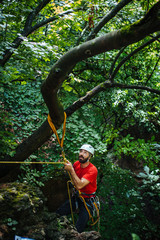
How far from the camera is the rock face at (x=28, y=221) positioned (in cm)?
251

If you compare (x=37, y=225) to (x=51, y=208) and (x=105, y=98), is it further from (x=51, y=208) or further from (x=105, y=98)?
(x=105, y=98)

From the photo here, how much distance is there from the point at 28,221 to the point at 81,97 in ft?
9.45

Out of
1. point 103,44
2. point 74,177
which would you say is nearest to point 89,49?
point 103,44

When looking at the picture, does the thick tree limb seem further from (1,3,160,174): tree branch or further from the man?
the man

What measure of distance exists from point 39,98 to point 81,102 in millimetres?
1458

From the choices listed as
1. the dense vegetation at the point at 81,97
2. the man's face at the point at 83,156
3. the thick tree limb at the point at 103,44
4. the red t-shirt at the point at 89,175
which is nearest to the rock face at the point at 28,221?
the red t-shirt at the point at 89,175

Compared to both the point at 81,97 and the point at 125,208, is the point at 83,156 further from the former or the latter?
the point at 125,208

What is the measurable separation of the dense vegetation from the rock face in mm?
815

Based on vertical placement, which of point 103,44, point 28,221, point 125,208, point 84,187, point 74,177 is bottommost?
point 125,208

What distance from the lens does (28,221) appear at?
9.04 ft

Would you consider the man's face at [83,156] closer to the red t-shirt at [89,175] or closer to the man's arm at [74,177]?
the red t-shirt at [89,175]

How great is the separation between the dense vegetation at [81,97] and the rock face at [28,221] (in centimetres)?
81

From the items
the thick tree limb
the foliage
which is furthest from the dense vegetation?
the thick tree limb

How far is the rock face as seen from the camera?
2.51m
